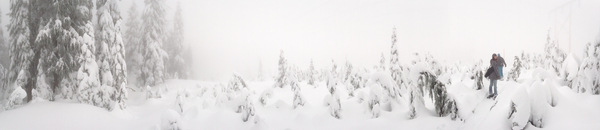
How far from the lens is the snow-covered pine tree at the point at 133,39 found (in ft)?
84.9

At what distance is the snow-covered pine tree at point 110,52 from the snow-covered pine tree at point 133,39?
43.5ft

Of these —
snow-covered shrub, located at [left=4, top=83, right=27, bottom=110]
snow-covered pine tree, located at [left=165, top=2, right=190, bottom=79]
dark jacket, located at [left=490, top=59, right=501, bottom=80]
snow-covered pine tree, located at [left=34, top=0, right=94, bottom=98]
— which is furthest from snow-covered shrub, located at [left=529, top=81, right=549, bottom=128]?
snow-covered pine tree, located at [left=165, top=2, right=190, bottom=79]

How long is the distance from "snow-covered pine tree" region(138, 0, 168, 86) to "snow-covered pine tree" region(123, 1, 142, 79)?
648mm

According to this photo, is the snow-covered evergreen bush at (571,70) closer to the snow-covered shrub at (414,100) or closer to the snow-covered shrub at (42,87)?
the snow-covered shrub at (414,100)

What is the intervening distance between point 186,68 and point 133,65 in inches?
422

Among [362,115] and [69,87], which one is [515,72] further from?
[69,87]

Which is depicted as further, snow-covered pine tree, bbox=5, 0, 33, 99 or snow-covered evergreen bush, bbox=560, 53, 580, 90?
snow-covered pine tree, bbox=5, 0, 33, 99

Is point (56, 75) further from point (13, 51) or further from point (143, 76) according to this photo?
point (143, 76)

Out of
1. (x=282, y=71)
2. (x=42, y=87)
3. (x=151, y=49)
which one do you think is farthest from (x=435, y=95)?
(x=151, y=49)

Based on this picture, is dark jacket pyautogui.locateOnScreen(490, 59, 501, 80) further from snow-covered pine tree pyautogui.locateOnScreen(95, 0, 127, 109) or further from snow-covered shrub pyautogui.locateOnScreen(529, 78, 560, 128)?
snow-covered pine tree pyautogui.locateOnScreen(95, 0, 127, 109)

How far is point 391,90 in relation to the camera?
26.7 feet

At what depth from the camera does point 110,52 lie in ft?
43.1

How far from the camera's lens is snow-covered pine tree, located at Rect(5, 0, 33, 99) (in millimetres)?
11500

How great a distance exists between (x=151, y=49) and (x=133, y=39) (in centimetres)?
436
